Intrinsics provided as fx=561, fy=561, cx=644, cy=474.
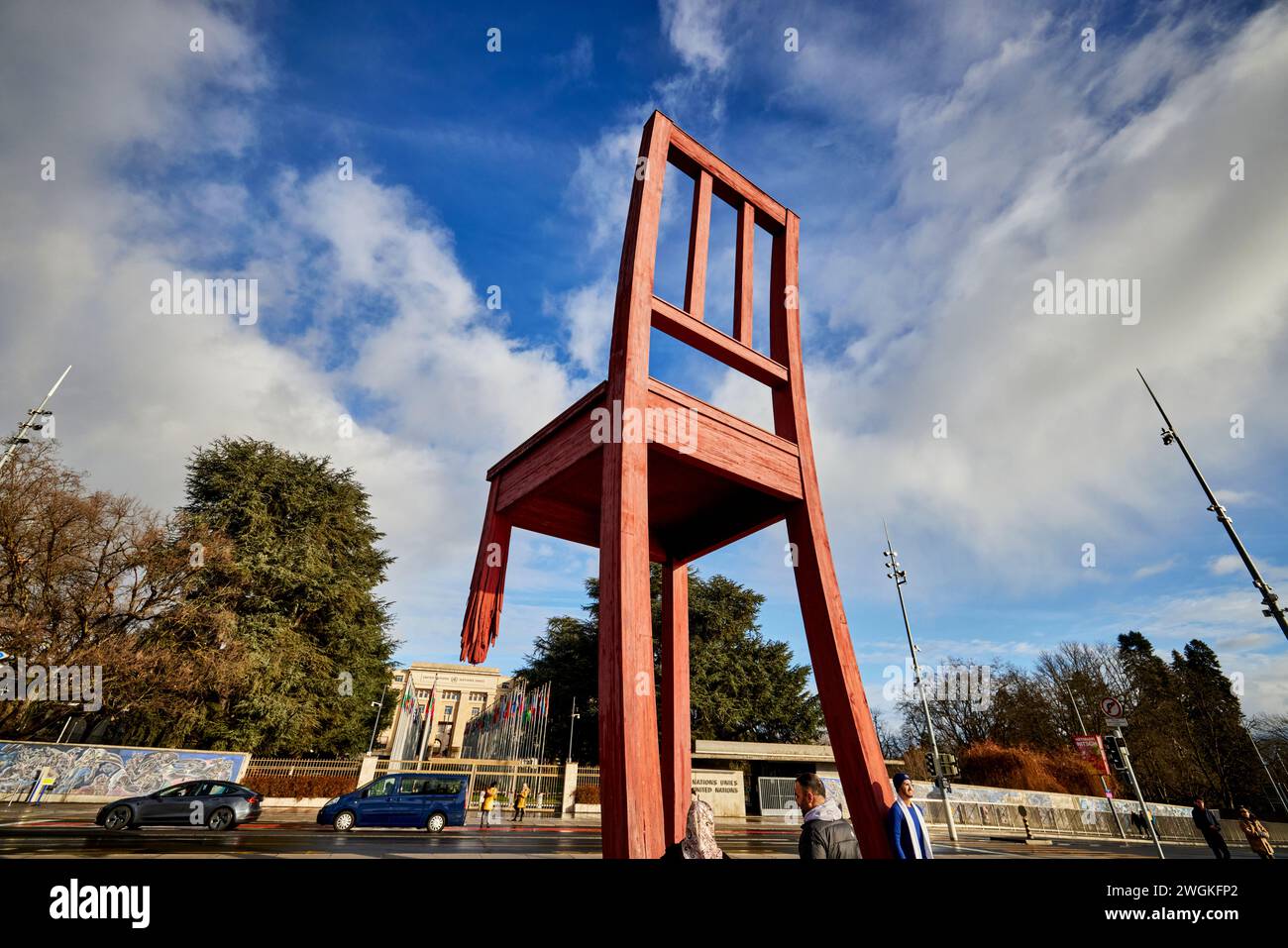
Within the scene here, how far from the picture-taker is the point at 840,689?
474 cm

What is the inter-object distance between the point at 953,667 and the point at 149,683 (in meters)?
46.6

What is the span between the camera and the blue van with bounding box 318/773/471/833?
14.0 m

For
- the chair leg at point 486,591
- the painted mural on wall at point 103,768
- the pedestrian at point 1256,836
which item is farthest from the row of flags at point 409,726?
the pedestrian at point 1256,836

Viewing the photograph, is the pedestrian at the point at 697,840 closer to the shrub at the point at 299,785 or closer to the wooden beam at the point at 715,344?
the wooden beam at the point at 715,344

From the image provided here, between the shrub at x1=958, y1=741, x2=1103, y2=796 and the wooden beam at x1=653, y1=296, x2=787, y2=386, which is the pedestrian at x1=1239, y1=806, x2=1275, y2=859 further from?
the shrub at x1=958, y1=741, x2=1103, y2=796

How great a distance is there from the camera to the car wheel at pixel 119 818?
1169 centimetres

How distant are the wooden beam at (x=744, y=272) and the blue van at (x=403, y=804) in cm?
1453

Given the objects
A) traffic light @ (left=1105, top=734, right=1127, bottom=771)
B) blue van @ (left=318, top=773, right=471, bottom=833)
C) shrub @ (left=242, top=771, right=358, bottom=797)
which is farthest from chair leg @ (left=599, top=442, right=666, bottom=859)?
shrub @ (left=242, top=771, right=358, bottom=797)
